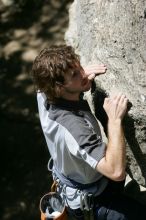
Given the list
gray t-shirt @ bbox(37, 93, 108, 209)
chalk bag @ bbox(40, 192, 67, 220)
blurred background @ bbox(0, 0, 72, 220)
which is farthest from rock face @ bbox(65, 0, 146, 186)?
blurred background @ bbox(0, 0, 72, 220)

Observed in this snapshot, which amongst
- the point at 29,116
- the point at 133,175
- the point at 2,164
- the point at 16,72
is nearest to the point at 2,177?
the point at 2,164

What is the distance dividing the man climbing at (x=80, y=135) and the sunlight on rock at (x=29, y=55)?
103 inches

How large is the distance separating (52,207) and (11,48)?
2766 millimetres

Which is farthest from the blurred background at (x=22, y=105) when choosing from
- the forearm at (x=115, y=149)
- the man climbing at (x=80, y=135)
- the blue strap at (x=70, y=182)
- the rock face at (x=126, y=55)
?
the forearm at (x=115, y=149)

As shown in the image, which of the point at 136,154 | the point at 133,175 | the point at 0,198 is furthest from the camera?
the point at 0,198

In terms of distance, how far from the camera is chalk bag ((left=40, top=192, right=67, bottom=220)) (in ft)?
10.3

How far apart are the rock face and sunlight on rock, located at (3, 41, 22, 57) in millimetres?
2677

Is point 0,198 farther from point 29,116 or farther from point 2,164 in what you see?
point 29,116

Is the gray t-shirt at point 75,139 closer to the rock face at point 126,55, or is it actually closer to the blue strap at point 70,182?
the blue strap at point 70,182

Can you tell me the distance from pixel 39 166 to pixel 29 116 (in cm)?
60

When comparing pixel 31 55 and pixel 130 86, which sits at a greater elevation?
pixel 130 86

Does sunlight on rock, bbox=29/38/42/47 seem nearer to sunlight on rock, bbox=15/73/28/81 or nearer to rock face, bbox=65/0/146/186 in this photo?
sunlight on rock, bbox=15/73/28/81

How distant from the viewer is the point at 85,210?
297cm

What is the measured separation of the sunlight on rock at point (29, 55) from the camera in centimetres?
549
